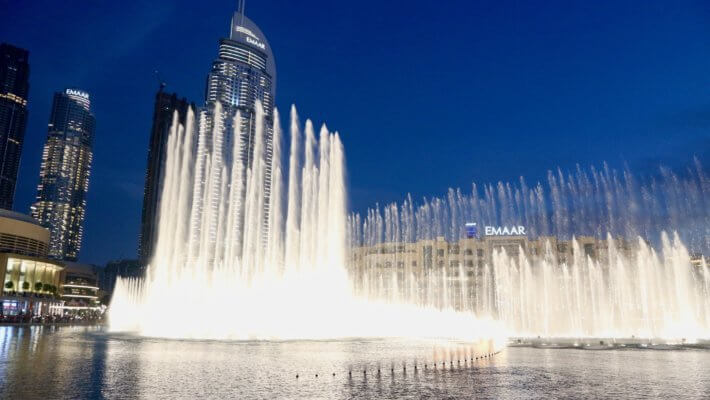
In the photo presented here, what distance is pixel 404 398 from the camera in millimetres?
13594

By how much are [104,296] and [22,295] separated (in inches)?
4031

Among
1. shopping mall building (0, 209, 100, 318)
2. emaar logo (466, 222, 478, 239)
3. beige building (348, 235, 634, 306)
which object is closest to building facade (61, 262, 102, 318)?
shopping mall building (0, 209, 100, 318)

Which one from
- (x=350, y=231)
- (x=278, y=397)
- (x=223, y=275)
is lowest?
(x=278, y=397)

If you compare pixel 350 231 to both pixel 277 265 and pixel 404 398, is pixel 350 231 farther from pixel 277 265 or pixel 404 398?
pixel 404 398

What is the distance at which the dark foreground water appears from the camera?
1431cm

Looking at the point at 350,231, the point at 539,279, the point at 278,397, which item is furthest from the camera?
the point at 350,231

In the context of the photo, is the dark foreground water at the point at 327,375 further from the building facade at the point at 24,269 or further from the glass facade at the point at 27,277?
the glass facade at the point at 27,277

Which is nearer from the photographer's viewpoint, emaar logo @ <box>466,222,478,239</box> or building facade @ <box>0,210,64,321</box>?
building facade @ <box>0,210,64,321</box>

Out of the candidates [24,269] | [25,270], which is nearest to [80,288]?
[25,270]

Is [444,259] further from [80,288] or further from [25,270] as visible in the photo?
[80,288]

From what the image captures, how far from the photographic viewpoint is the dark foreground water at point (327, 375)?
1431 cm

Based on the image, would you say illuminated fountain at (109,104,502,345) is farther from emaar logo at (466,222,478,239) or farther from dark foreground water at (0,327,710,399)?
emaar logo at (466,222,478,239)

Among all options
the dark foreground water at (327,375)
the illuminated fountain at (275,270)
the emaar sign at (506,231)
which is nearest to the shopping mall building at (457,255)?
the emaar sign at (506,231)

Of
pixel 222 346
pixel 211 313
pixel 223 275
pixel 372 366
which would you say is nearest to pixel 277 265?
pixel 223 275
